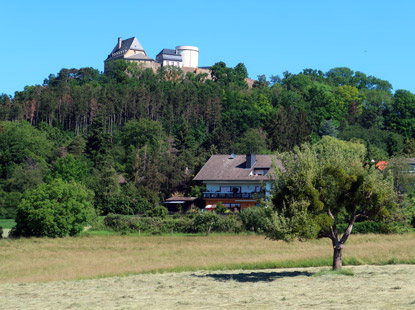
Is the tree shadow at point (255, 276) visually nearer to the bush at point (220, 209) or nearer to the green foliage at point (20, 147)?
the bush at point (220, 209)

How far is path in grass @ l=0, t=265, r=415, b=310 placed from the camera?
2239cm

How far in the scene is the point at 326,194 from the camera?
3044cm

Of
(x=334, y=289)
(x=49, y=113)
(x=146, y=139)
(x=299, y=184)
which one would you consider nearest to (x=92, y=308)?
(x=334, y=289)

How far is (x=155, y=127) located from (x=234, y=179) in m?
41.8

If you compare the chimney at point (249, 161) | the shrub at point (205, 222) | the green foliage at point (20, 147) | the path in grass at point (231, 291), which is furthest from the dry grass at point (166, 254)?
the green foliage at point (20, 147)

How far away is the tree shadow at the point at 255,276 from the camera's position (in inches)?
1200

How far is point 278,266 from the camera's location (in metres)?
36.4

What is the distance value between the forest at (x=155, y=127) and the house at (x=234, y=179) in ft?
11.5

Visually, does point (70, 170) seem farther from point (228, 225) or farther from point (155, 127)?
point (228, 225)

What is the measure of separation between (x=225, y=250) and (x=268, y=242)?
5.20m

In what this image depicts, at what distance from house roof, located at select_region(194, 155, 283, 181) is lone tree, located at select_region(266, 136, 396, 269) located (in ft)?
192

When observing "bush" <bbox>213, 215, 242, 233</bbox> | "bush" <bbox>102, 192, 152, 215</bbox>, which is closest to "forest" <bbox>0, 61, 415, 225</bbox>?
"bush" <bbox>102, 192, 152, 215</bbox>

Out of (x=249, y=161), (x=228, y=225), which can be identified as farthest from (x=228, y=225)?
(x=249, y=161)

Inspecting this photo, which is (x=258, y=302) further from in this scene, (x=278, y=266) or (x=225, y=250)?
(x=225, y=250)
